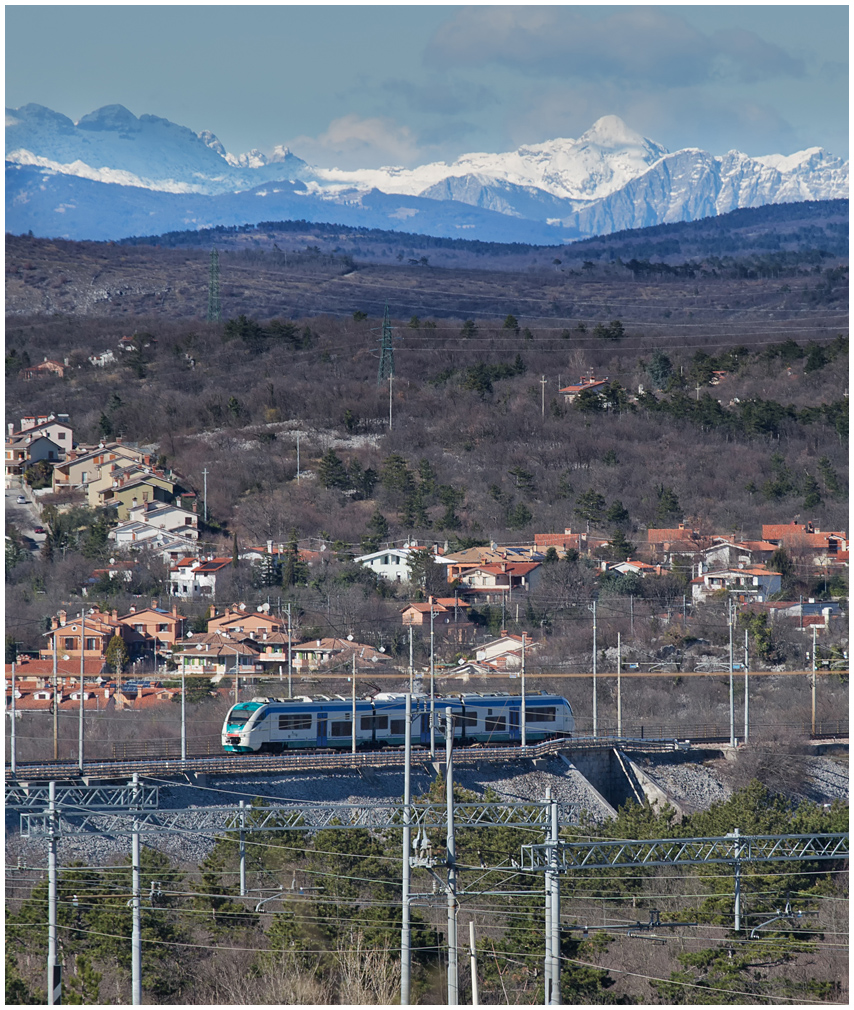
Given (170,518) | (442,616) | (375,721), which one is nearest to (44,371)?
(170,518)

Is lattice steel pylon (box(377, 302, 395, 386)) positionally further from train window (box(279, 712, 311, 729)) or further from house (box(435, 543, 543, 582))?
train window (box(279, 712, 311, 729))

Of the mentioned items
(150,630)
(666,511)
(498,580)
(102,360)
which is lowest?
(150,630)

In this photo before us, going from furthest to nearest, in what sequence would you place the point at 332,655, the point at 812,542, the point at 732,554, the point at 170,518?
the point at 170,518 < the point at 812,542 < the point at 732,554 < the point at 332,655

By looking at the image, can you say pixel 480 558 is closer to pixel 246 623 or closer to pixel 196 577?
pixel 196 577

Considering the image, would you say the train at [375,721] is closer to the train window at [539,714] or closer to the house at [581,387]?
the train window at [539,714]

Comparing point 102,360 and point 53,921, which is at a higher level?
point 102,360

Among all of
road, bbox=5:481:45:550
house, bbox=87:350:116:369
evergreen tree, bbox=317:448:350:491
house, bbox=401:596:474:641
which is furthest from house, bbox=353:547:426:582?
house, bbox=87:350:116:369

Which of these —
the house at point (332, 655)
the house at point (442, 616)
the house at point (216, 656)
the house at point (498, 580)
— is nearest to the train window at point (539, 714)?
the house at point (332, 655)

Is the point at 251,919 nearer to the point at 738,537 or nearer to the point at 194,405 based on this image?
the point at 738,537
